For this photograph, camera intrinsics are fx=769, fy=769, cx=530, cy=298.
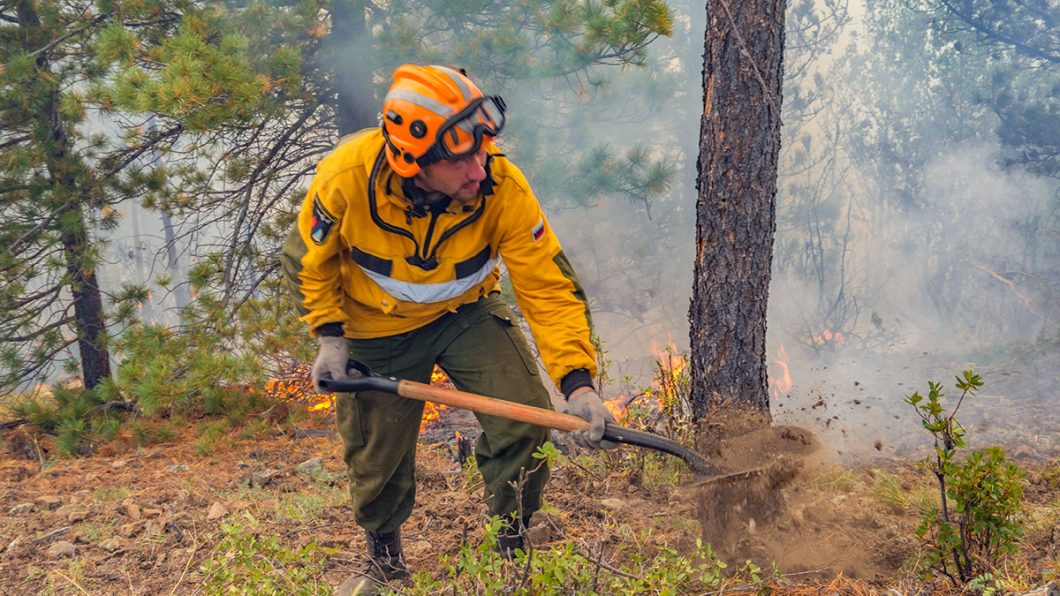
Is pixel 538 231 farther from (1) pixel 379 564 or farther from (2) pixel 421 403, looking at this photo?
(1) pixel 379 564

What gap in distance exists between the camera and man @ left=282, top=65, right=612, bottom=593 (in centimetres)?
288

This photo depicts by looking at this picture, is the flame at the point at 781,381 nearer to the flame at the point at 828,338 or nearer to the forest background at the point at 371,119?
the forest background at the point at 371,119

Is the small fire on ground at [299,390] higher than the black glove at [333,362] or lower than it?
lower

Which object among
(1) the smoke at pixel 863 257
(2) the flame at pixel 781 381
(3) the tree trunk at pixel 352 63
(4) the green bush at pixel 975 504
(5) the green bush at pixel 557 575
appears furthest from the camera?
(2) the flame at pixel 781 381

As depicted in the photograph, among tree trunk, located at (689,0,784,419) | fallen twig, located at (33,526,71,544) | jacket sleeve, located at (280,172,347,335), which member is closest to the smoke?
tree trunk, located at (689,0,784,419)

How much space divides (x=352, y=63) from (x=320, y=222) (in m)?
5.11

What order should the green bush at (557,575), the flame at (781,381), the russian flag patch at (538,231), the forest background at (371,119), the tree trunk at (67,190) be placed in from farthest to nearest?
the flame at (781,381) < the tree trunk at (67,190) < the forest background at (371,119) < the russian flag patch at (538,231) < the green bush at (557,575)

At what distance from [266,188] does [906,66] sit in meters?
13.1

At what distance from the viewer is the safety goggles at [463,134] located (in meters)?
2.79

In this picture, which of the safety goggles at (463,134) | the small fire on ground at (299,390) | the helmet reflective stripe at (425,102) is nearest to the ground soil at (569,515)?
the small fire on ground at (299,390)

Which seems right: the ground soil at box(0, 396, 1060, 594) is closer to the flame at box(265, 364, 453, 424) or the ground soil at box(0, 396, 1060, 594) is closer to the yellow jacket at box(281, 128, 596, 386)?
the yellow jacket at box(281, 128, 596, 386)

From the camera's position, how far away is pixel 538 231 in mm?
3148

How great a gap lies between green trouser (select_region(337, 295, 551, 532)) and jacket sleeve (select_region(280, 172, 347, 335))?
29 cm

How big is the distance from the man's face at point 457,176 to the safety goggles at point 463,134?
0.11 ft
